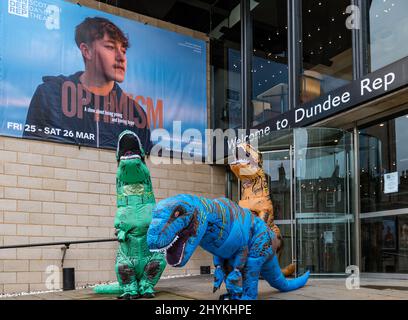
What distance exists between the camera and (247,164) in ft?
24.8

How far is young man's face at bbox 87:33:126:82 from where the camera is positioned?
10.2 m

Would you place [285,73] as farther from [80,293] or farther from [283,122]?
[80,293]

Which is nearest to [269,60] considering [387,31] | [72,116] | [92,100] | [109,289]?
[387,31]

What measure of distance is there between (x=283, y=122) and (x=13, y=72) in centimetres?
500

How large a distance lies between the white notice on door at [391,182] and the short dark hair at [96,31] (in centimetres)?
582

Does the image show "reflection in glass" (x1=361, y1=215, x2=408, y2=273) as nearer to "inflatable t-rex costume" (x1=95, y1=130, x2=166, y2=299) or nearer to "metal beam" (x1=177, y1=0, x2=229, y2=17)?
"inflatable t-rex costume" (x1=95, y1=130, x2=166, y2=299)

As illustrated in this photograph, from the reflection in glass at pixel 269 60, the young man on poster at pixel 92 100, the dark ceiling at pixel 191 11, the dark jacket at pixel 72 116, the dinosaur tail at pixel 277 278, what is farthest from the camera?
the dark ceiling at pixel 191 11

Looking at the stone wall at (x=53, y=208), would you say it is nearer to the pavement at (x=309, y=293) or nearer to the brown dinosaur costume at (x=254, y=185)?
the pavement at (x=309, y=293)

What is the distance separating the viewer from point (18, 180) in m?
9.07

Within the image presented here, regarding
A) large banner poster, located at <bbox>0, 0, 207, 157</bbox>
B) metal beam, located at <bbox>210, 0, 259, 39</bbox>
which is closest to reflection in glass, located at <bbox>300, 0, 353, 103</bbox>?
metal beam, located at <bbox>210, 0, 259, 39</bbox>

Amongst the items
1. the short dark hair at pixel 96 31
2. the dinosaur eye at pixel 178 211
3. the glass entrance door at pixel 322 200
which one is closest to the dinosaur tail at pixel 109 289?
the dinosaur eye at pixel 178 211

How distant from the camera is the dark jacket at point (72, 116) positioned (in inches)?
372
